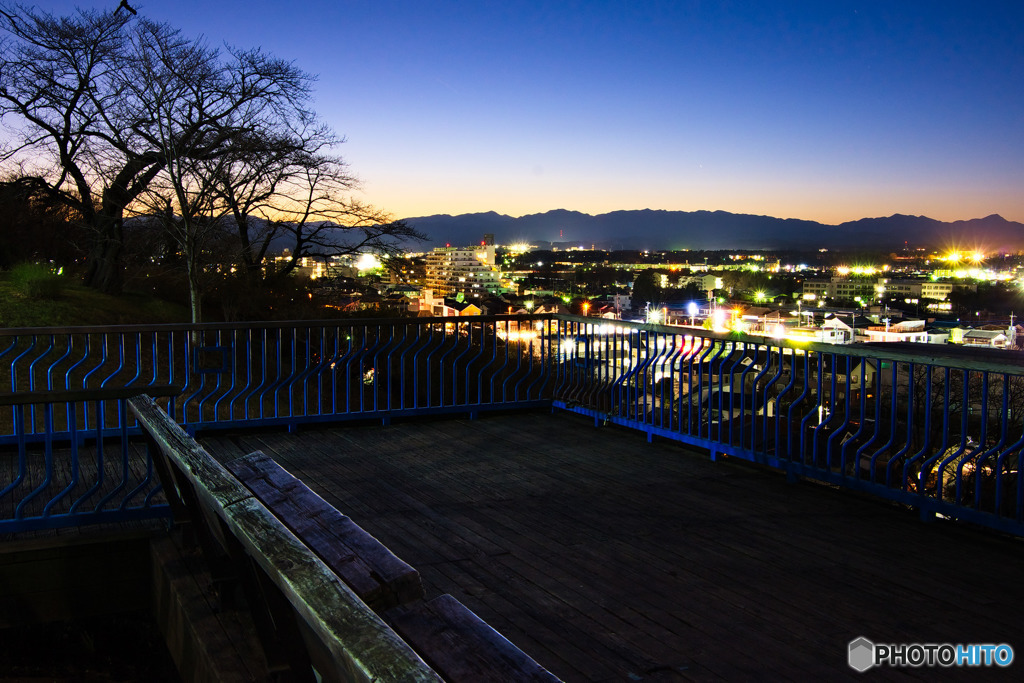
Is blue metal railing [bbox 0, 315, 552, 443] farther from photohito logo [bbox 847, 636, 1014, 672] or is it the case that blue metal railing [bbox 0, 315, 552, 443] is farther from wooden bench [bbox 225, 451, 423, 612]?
photohito logo [bbox 847, 636, 1014, 672]

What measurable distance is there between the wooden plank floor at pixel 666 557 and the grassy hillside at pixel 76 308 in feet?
46.7

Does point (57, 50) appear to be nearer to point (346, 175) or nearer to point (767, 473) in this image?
point (346, 175)

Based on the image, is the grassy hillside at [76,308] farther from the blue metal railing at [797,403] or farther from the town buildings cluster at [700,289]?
the blue metal railing at [797,403]

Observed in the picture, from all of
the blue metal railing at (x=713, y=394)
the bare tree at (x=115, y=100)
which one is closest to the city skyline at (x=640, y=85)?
the bare tree at (x=115, y=100)

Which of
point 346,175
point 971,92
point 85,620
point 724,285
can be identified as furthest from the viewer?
point 724,285

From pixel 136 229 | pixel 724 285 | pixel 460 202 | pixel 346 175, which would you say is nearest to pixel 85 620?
pixel 136 229

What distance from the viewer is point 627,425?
751 centimetres

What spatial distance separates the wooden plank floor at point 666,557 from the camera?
316 centimetres

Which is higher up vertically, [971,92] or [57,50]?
[971,92]

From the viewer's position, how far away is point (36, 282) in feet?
67.7

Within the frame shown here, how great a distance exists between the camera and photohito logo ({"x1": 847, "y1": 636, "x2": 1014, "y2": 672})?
9.83ft

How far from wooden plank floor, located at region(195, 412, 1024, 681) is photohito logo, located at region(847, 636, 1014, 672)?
0.18 feet

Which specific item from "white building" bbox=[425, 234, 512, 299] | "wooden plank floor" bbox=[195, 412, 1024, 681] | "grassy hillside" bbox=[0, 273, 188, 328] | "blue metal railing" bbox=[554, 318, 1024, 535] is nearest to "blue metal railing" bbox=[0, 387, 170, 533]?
"wooden plank floor" bbox=[195, 412, 1024, 681]

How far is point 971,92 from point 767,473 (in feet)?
179
